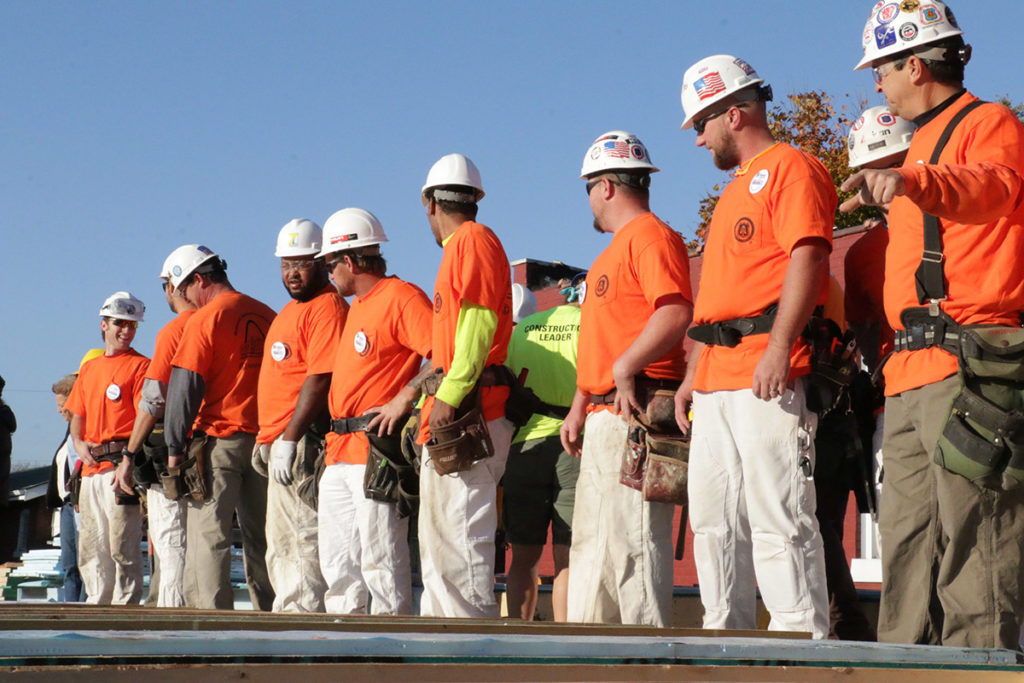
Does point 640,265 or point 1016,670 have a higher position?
point 640,265

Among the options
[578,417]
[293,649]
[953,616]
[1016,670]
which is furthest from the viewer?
[578,417]

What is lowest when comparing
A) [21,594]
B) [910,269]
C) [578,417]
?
[21,594]

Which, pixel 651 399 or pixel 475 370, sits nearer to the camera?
pixel 651 399

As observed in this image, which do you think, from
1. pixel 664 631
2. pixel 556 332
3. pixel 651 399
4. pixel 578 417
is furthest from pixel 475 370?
pixel 664 631

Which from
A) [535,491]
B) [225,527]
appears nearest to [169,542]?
[225,527]

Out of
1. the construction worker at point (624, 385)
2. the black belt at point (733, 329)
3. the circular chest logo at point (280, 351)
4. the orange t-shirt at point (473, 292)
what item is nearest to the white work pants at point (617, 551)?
the construction worker at point (624, 385)

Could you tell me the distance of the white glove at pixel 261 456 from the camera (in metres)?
7.74

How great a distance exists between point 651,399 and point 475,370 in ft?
3.10

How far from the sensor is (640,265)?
5.21 metres

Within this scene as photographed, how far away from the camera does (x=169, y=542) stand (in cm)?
849

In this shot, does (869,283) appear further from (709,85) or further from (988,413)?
(988,413)

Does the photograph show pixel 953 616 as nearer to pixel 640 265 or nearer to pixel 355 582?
pixel 640 265

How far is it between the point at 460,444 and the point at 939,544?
2198 mm

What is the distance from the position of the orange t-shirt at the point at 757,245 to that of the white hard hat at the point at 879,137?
1.04 m
